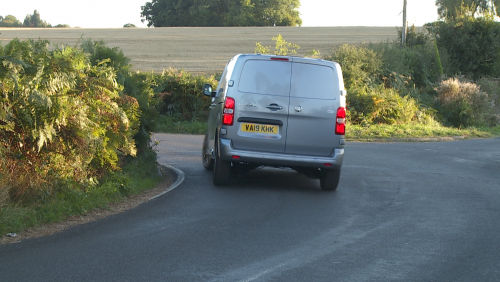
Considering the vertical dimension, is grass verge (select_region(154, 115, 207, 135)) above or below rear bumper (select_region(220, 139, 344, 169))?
below

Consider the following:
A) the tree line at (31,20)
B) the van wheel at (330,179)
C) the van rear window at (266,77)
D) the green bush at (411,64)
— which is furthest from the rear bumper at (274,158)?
the tree line at (31,20)

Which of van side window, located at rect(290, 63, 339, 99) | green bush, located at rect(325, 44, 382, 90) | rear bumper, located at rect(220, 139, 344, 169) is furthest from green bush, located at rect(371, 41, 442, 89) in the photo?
rear bumper, located at rect(220, 139, 344, 169)

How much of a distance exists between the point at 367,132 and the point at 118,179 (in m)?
16.6

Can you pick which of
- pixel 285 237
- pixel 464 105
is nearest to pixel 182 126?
pixel 464 105

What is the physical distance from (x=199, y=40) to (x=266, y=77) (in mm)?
47385

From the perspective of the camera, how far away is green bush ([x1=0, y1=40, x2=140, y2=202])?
8734 mm

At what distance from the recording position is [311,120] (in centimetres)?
1177

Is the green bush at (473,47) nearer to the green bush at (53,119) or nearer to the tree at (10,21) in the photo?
the green bush at (53,119)

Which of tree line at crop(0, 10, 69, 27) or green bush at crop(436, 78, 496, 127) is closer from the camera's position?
green bush at crop(436, 78, 496, 127)

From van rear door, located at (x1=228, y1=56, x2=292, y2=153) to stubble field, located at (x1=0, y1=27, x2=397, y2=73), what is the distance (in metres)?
31.6

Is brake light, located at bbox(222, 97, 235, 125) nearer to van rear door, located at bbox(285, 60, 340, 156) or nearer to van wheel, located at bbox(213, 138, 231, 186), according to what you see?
van wheel, located at bbox(213, 138, 231, 186)

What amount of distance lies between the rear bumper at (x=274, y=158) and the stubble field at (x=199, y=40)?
31794 millimetres

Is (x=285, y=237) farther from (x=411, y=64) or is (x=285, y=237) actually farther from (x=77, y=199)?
(x=411, y=64)

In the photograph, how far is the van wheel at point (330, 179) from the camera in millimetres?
12203
